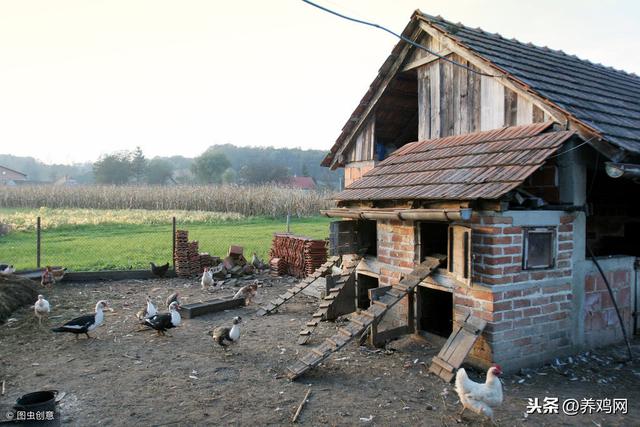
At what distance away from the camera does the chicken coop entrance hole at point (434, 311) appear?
7.82 meters

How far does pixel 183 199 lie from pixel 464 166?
31909 mm

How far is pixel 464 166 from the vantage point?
723cm

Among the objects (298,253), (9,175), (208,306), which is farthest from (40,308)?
(9,175)

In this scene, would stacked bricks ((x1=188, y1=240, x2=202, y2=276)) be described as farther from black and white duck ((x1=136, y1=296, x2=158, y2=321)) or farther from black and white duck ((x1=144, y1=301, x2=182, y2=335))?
black and white duck ((x1=144, y1=301, x2=182, y2=335))

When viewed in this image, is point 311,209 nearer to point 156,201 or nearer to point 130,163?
point 156,201

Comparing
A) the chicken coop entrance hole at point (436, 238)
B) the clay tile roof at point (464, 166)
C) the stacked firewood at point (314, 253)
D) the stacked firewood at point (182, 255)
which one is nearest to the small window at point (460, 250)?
the clay tile roof at point (464, 166)

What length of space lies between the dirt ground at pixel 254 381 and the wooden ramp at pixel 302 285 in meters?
0.93

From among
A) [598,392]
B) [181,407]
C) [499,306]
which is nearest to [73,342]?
[181,407]

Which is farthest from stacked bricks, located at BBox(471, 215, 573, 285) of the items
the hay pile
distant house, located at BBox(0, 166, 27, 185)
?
distant house, located at BBox(0, 166, 27, 185)

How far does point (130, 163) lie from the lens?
77188 millimetres

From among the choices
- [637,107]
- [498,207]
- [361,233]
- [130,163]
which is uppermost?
[130,163]

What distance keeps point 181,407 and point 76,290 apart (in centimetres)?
878

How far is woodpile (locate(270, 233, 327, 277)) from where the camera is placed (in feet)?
46.6

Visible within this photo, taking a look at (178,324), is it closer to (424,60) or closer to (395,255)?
(395,255)
